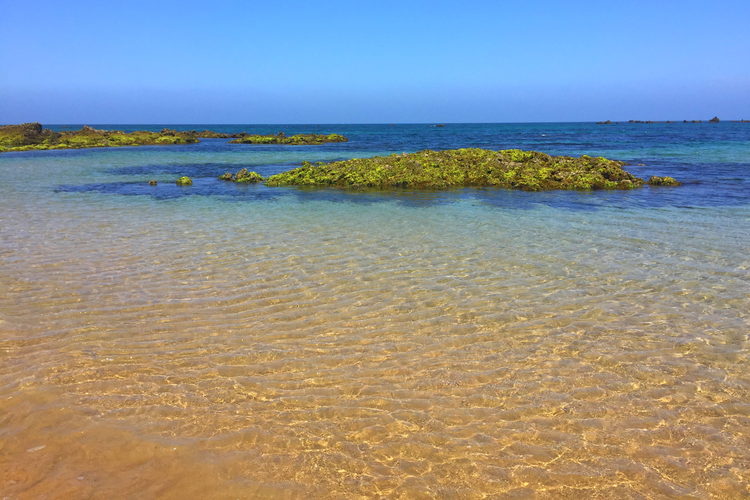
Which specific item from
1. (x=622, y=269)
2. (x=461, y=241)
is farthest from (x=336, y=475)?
(x=461, y=241)

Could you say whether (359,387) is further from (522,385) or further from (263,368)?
(522,385)

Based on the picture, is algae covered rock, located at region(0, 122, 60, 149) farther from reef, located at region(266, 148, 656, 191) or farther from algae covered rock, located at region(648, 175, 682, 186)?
algae covered rock, located at region(648, 175, 682, 186)

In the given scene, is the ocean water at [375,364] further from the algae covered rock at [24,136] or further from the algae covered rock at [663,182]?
the algae covered rock at [24,136]

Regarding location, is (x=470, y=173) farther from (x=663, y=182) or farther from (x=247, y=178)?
(x=247, y=178)

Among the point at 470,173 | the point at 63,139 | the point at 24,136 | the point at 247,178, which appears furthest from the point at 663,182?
the point at 24,136

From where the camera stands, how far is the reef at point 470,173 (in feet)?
79.6

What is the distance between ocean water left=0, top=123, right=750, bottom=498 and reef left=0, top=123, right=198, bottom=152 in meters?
54.7

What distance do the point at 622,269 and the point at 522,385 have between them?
19.2 feet

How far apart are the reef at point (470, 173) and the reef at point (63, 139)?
1845 inches

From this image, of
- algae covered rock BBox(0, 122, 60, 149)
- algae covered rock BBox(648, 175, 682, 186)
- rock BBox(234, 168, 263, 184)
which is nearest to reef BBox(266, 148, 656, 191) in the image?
algae covered rock BBox(648, 175, 682, 186)

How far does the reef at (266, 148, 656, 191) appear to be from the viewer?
79.6 feet

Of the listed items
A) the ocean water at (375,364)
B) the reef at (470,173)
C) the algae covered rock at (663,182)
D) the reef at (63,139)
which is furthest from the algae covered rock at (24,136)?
the algae covered rock at (663,182)

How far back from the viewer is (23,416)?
529cm

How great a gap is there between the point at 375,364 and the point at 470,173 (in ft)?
67.8
